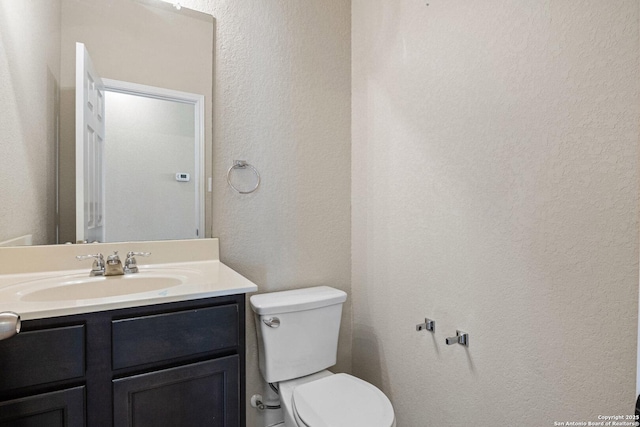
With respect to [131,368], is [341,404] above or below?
below

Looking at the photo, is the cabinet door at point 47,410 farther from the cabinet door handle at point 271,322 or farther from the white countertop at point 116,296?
the cabinet door handle at point 271,322

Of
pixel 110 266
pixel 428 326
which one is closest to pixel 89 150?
pixel 110 266

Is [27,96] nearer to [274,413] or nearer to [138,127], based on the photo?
[138,127]

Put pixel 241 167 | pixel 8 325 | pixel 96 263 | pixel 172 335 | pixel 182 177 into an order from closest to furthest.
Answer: pixel 8 325
pixel 172 335
pixel 96 263
pixel 182 177
pixel 241 167

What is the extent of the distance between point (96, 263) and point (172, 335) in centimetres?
53

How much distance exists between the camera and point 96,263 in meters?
1.27

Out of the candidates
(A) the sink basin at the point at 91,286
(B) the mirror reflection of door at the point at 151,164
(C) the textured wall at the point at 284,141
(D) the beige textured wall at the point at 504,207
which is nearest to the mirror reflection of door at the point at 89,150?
(B) the mirror reflection of door at the point at 151,164

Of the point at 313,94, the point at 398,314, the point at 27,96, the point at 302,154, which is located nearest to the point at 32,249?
the point at 27,96

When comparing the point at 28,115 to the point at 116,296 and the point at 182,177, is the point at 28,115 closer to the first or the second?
the point at 182,177

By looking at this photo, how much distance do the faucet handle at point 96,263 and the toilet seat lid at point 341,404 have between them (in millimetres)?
884

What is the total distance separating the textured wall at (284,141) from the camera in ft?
5.29

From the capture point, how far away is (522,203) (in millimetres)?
1093

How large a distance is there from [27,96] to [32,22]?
0.91 feet

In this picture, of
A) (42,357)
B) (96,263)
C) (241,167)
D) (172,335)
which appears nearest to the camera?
(42,357)
